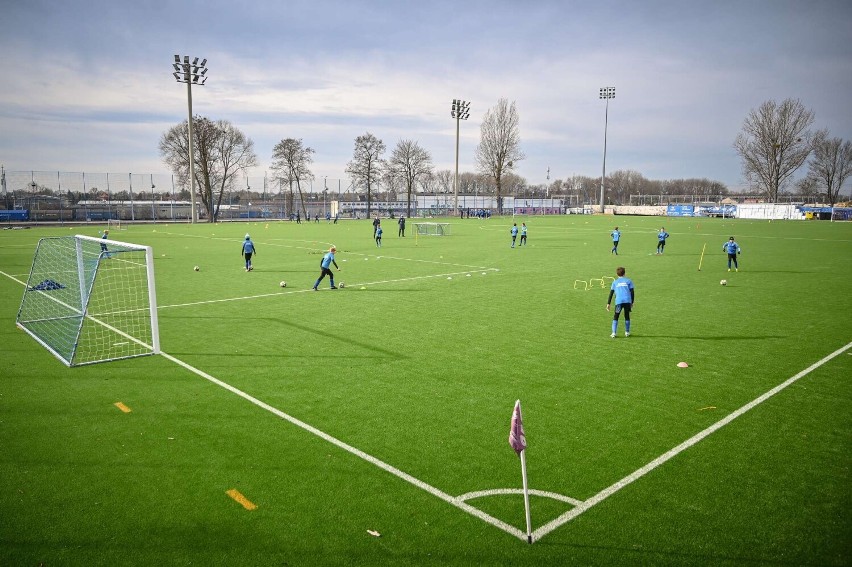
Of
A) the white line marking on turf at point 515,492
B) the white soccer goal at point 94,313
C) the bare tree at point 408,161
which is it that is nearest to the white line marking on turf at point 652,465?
the white line marking on turf at point 515,492

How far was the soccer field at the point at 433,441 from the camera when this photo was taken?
5.44 m

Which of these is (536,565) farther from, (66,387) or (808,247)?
(808,247)

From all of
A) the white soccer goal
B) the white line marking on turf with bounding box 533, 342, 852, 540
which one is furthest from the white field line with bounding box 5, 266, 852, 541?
the white soccer goal

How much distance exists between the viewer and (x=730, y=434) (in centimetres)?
793

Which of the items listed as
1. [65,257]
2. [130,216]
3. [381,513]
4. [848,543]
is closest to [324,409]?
[381,513]

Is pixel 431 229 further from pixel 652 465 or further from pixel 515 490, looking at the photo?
pixel 515 490

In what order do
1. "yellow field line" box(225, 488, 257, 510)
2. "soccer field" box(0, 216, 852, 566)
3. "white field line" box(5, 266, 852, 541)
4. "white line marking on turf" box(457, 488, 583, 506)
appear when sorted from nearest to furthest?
"soccer field" box(0, 216, 852, 566)
"white field line" box(5, 266, 852, 541)
"yellow field line" box(225, 488, 257, 510)
"white line marking on turf" box(457, 488, 583, 506)

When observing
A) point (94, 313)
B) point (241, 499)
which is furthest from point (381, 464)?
→ point (94, 313)

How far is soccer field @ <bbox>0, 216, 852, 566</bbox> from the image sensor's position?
5438 mm

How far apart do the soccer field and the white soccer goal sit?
53 cm

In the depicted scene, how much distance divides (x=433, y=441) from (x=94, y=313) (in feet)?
43.6

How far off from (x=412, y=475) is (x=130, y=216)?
282ft

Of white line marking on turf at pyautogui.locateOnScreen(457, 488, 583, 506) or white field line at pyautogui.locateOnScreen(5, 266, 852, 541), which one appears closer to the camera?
white field line at pyautogui.locateOnScreen(5, 266, 852, 541)

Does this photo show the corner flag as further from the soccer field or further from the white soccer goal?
the white soccer goal
